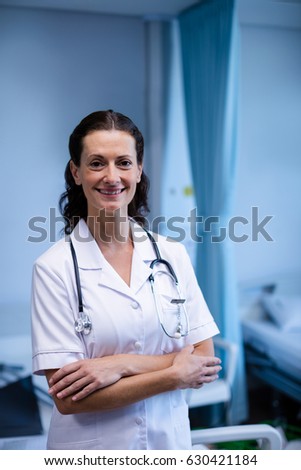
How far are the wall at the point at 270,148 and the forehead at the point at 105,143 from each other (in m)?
2.04

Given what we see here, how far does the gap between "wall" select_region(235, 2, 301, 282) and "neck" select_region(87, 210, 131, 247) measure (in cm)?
191

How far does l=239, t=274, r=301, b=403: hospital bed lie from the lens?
274cm

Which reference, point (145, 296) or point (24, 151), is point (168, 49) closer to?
point (24, 151)

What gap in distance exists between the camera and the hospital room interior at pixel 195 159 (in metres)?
1.98

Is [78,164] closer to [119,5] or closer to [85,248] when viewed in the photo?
[85,248]

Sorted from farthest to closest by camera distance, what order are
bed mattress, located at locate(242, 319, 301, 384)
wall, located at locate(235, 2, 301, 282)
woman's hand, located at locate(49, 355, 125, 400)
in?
wall, located at locate(235, 2, 301, 282) → bed mattress, located at locate(242, 319, 301, 384) → woman's hand, located at locate(49, 355, 125, 400)

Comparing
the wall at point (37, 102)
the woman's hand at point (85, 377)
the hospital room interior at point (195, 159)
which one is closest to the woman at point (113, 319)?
the woman's hand at point (85, 377)

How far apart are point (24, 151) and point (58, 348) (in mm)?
1017

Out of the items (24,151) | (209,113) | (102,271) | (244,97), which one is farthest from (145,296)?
(244,97)

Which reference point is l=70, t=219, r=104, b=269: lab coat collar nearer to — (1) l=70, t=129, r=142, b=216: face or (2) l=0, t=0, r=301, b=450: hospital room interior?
(1) l=70, t=129, r=142, b=216: face

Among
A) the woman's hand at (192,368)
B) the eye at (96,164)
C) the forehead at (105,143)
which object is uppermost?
the forehead at (105,143)

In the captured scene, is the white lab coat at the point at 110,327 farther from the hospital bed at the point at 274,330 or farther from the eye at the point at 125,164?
the hospital bed at the point at 274,330

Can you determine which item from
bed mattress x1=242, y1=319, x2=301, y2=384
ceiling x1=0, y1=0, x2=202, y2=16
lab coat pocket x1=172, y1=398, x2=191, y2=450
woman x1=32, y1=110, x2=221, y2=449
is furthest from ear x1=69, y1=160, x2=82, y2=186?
bed mattress x1=242, y1=319, x2=301, y2=384

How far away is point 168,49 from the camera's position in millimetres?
2771
